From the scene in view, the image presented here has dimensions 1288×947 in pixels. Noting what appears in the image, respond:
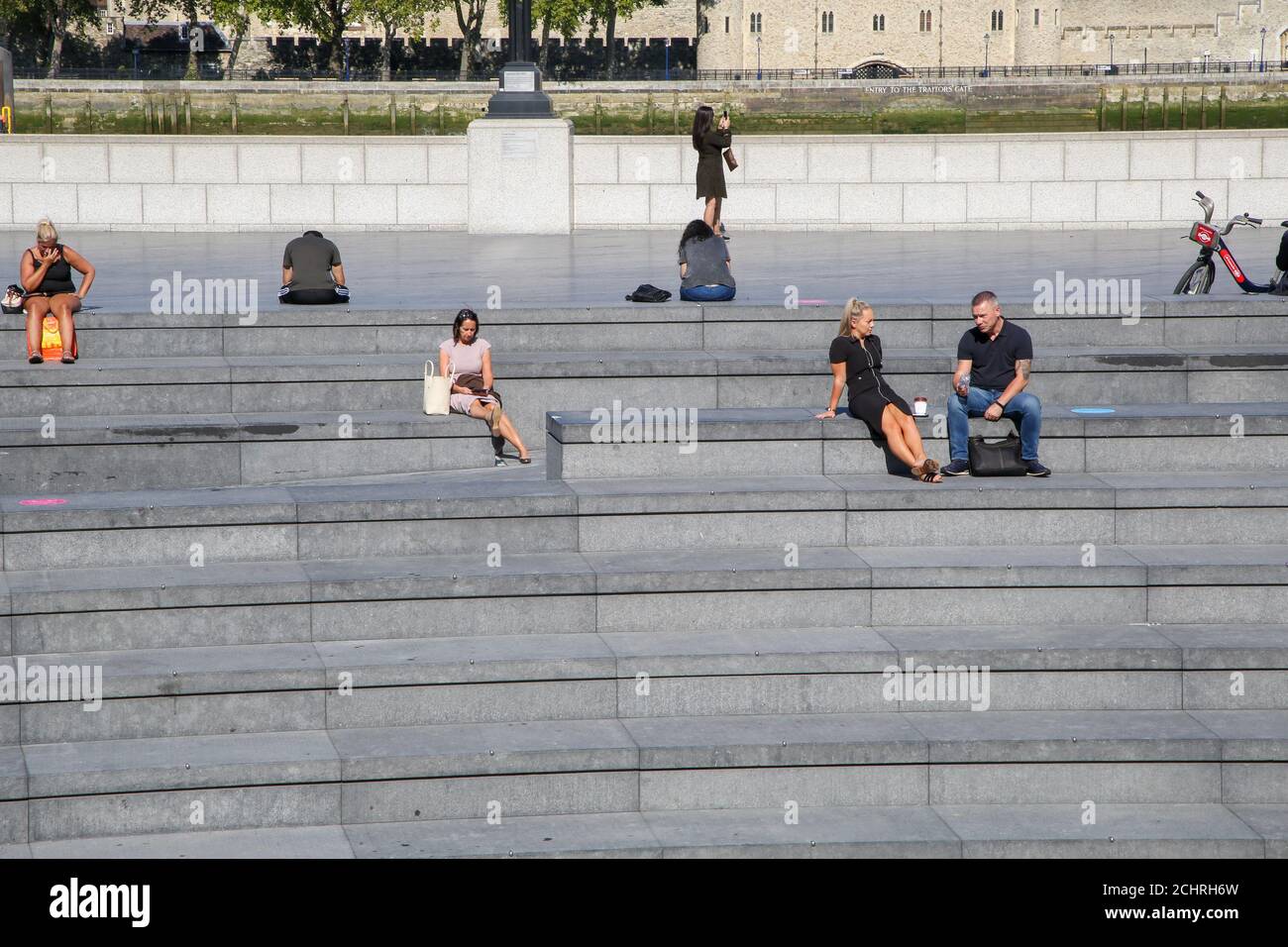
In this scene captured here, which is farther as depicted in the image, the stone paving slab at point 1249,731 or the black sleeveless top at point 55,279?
the black sleeveless top at point 55,279

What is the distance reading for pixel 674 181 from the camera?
2283 centimetres

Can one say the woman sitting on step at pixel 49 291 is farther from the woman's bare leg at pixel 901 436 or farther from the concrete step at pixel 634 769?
the woman's bare leg at pixel 901 436

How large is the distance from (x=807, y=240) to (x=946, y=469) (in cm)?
1127

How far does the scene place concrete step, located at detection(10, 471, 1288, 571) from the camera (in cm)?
991

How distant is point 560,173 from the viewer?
21609mm

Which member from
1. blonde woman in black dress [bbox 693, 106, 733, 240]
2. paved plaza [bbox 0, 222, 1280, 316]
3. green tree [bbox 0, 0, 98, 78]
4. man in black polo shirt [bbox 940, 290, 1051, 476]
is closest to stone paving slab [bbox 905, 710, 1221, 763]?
man in black polo shirt [bbox 940, 290, 1051, 476]

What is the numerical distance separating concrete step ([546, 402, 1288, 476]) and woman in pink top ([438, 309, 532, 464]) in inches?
30.3

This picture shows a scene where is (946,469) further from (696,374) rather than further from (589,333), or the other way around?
(589,333)

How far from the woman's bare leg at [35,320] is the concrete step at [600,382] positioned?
0.20 m

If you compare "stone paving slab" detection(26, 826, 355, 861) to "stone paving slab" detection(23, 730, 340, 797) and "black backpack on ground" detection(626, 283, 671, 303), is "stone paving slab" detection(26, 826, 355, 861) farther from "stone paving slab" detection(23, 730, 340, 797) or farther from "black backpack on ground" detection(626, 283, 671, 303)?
"black backpack on ground" detection(626, 283, 671, 303)

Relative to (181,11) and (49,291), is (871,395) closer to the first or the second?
(49,291)

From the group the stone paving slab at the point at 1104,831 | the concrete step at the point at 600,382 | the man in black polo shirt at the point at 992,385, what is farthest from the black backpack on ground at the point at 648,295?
the stone paving slab at the point at 1104,831

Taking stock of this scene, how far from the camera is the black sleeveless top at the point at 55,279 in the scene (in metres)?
13.0

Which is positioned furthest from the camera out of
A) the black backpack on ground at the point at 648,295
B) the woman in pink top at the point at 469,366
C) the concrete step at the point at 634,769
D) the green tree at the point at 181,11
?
the green tree at the point at 181,11
